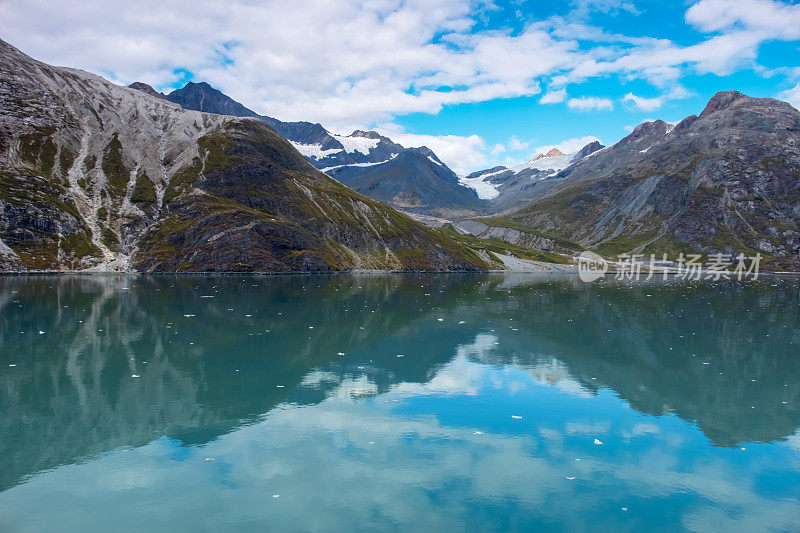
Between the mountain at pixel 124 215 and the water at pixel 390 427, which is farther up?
the mountain at pixel 124 215

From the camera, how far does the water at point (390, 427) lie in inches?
836

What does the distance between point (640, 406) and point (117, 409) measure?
36505 mm

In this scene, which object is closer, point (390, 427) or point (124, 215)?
point (390, 427)

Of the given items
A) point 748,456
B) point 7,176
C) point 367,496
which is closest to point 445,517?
point 367,496

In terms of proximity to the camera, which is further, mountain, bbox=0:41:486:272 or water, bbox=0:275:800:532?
mountain, bbox=0:41:486:272

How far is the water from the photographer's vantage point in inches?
836

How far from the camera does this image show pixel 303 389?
38.1 m

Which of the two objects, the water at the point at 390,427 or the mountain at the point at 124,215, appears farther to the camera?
the mountain at the point at 124,215

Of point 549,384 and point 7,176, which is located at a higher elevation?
point 7,176

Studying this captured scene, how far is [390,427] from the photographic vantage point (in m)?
30.8

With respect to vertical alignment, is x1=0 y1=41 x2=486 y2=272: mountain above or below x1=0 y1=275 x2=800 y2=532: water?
above

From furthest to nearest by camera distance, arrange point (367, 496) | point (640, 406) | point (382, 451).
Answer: point (640, 406), point (382, 451), point (367, 496)

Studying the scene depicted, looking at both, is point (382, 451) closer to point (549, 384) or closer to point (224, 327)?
point (549, 384)

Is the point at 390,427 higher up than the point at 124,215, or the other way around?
the point at 124,215
